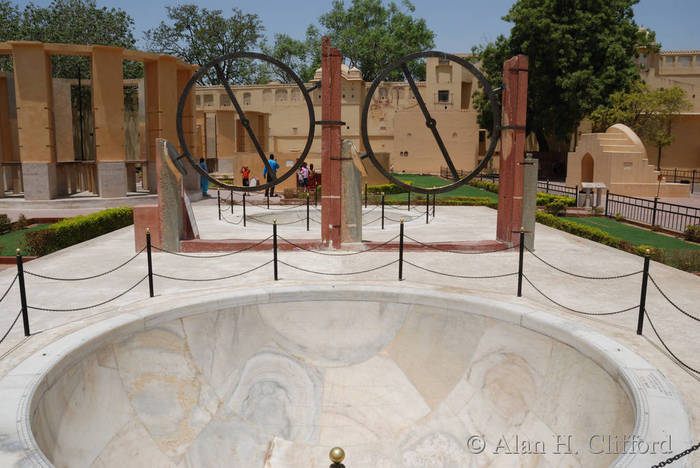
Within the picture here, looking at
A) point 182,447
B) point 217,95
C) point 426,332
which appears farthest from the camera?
point 217,95

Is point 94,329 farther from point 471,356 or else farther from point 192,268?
point 471,356

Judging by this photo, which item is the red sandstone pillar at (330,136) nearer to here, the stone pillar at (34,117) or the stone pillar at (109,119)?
the stone pillar at (109,119)

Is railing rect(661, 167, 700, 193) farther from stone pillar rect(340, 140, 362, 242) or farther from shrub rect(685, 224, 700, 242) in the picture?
stone pillar rect(340, 140, 362, 242)

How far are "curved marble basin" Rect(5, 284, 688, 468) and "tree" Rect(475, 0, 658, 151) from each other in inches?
1125

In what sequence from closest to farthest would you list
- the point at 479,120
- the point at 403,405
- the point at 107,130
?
the point at 403,405
the point at 107,130
the point at 479,120

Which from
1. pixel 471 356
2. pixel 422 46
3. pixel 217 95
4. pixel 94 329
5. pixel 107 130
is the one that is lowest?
pixel 471 356

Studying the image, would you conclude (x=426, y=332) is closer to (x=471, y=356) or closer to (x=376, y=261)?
(x=471, y=356)

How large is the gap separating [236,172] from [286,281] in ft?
60.3

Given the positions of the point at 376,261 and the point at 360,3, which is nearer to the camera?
the point at 376,261

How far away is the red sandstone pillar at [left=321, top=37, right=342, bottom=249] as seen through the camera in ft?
33.0

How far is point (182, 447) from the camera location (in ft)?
18.2

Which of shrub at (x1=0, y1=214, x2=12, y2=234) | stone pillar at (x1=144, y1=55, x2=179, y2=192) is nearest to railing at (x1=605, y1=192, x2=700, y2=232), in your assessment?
stone pillar at (x1=144, y1=55, x2=179, y2=192)

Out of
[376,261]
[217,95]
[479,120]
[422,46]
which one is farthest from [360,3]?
[376,261]

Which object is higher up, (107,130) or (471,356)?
(107,130)
